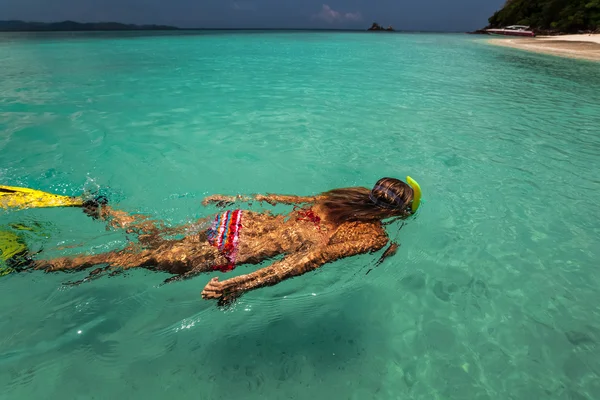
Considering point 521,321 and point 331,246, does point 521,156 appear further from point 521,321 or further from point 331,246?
point 331,246

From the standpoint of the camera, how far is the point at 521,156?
21.1ft

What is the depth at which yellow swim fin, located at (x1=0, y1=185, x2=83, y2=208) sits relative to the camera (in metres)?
3.86

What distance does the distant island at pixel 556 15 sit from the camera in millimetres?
40375

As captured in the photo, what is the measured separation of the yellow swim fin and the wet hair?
3.26 metres

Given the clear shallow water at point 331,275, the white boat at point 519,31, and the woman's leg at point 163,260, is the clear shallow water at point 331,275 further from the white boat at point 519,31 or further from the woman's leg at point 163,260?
the white boat at point 519,31

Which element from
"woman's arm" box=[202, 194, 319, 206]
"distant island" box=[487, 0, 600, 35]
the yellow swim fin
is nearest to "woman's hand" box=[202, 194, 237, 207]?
"woman's arm" box=[202, 194, 319, 206]

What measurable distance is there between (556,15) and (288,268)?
209ft

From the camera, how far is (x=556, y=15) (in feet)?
151

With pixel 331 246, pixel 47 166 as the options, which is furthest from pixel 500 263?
pixel 47 166

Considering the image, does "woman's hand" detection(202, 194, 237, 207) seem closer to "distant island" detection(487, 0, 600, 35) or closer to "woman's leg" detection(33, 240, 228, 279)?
"woman's leg" detection(33, 240, 228, 279)

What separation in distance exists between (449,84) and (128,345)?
14619 mm

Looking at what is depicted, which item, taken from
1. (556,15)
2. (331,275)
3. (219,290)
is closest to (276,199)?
(331,275)

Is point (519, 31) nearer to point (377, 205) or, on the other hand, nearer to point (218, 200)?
point (377, 205)

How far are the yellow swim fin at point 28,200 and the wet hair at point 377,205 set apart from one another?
10.7ft
